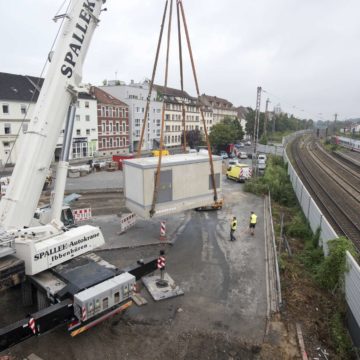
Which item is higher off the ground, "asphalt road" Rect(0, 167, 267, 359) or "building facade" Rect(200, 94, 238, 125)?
"building facade" Rect(200, 94, 238, 125)

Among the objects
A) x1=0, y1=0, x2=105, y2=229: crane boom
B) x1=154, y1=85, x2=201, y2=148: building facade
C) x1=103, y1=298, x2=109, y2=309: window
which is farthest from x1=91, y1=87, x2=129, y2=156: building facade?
x1=103, y1=298, x2=109, y2=309: window

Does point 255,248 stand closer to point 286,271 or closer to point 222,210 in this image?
point 286,271

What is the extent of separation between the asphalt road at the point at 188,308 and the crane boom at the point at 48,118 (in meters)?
3.77

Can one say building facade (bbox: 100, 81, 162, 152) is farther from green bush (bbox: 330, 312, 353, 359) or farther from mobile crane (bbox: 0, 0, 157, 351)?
green bush (bbox: 330, 312, 353, 359)

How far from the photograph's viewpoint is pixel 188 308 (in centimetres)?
1005

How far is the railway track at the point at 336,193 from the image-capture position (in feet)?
63.7

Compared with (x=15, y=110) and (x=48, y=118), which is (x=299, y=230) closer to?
(x=48, y=118)

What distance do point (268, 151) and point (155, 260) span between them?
5234 cm

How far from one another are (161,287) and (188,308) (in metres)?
1.53

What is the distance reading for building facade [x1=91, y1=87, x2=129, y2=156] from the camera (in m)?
50.6

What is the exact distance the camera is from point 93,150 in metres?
50.0

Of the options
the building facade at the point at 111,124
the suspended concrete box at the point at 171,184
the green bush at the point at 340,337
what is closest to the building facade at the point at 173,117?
the building facade at the point at 111,124

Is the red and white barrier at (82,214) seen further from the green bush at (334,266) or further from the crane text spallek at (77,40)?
the green bush at (334,266)

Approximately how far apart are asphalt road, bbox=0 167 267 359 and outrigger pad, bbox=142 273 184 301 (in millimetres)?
235
